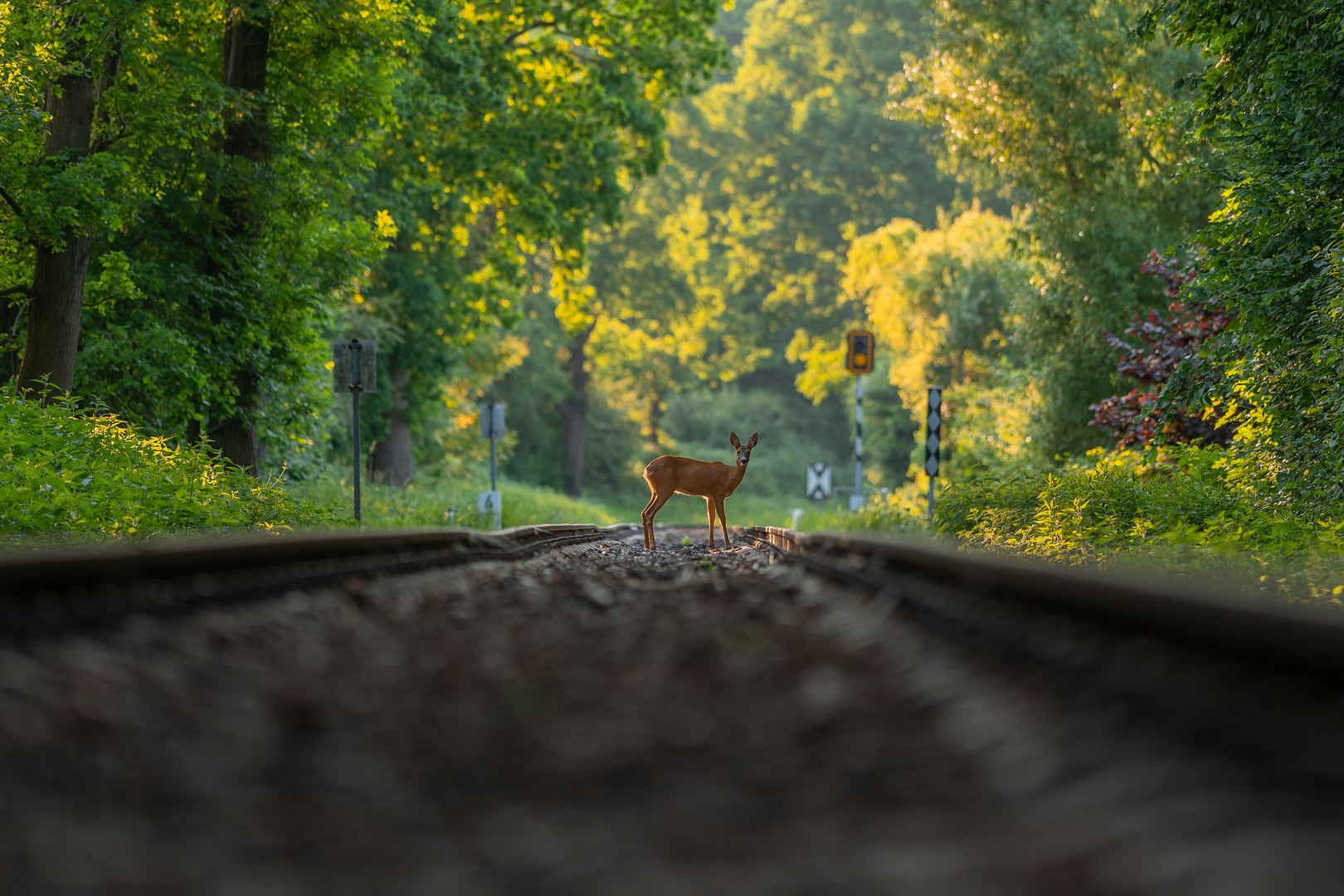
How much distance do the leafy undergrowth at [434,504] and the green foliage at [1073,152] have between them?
39.9ft

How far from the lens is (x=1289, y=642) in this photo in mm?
2135

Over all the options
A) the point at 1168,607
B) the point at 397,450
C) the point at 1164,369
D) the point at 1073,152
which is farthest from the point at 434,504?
the point at 1168,607

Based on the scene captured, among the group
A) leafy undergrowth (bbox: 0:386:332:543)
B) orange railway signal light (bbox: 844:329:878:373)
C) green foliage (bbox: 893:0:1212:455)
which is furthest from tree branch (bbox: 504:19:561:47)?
leafy undergrowth (bbox: 0:386:332:543)

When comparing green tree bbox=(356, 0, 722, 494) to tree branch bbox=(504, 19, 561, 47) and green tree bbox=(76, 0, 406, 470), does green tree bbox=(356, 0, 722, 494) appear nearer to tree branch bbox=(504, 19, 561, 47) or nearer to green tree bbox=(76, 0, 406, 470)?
tree branch bbox=(504, 19, 561, 47)

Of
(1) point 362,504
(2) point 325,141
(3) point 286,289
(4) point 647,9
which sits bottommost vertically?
(1) point 362,504

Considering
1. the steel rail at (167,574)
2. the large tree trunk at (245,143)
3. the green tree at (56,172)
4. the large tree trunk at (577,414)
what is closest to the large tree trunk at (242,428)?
the large tree trunk at (245,143)

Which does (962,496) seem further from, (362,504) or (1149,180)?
(1149,180)

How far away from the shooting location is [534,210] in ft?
74.2

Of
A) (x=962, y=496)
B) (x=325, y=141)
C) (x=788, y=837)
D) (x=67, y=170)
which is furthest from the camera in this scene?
(x=325, y=141)

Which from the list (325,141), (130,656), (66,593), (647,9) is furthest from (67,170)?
(647,9)

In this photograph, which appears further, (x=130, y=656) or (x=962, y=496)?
(x=962, y=496)

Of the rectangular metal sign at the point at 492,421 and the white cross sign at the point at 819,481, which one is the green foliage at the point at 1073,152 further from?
the rectangular metal sign at the point at 492,421

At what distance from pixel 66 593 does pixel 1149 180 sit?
69.5ft

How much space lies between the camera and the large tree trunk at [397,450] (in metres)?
27.0
